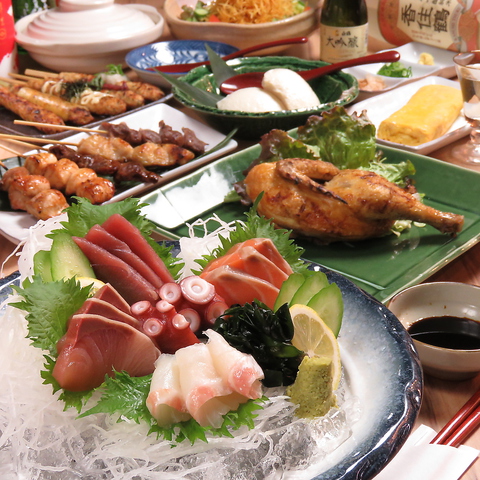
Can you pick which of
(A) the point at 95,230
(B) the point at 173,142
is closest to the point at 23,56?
(B) the point at 173,142

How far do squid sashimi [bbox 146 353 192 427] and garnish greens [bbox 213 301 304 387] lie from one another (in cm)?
17

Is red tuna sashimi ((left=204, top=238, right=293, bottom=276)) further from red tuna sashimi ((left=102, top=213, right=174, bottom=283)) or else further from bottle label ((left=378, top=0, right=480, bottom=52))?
bottle label ((left=378, top=0, right=480, bottom=52))

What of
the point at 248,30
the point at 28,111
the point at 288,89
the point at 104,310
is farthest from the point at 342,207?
the point at 248,30

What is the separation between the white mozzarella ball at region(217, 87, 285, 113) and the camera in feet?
11.0

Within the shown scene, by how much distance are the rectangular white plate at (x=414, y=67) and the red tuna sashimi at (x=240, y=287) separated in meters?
2.64

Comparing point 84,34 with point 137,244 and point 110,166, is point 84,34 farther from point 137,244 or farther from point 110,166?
point 137,244

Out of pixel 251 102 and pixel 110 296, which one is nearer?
pixel 110 296

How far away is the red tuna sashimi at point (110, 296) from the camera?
1.39m

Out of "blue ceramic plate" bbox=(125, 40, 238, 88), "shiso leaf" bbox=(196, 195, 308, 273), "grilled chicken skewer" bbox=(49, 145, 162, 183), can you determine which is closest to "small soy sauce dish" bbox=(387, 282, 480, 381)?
"shiso leaf" bbox=(196, 195, 308, 273)

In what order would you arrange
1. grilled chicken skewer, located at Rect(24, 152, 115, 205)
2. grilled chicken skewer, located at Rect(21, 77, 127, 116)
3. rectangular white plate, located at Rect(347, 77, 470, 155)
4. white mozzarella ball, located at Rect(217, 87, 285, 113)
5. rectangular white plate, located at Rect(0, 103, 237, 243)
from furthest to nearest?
grilled chicken skewer, located at Rect(21, 77, 127, 116), white mozzarella ball, located at Rect(217, 87, 285, 113), rectangular white plate, located at Rect(347, 77, 470, 155), grilled chicken skewer, located at Rect(24, 152, 115, 205), rectangular white plate, located at Rect(0, 103, 237, 243)

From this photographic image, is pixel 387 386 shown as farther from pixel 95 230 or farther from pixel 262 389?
pixel 95 230

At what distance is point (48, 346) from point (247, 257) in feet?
1.82

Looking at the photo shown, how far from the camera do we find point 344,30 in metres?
4.10

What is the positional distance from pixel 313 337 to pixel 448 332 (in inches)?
23.3
